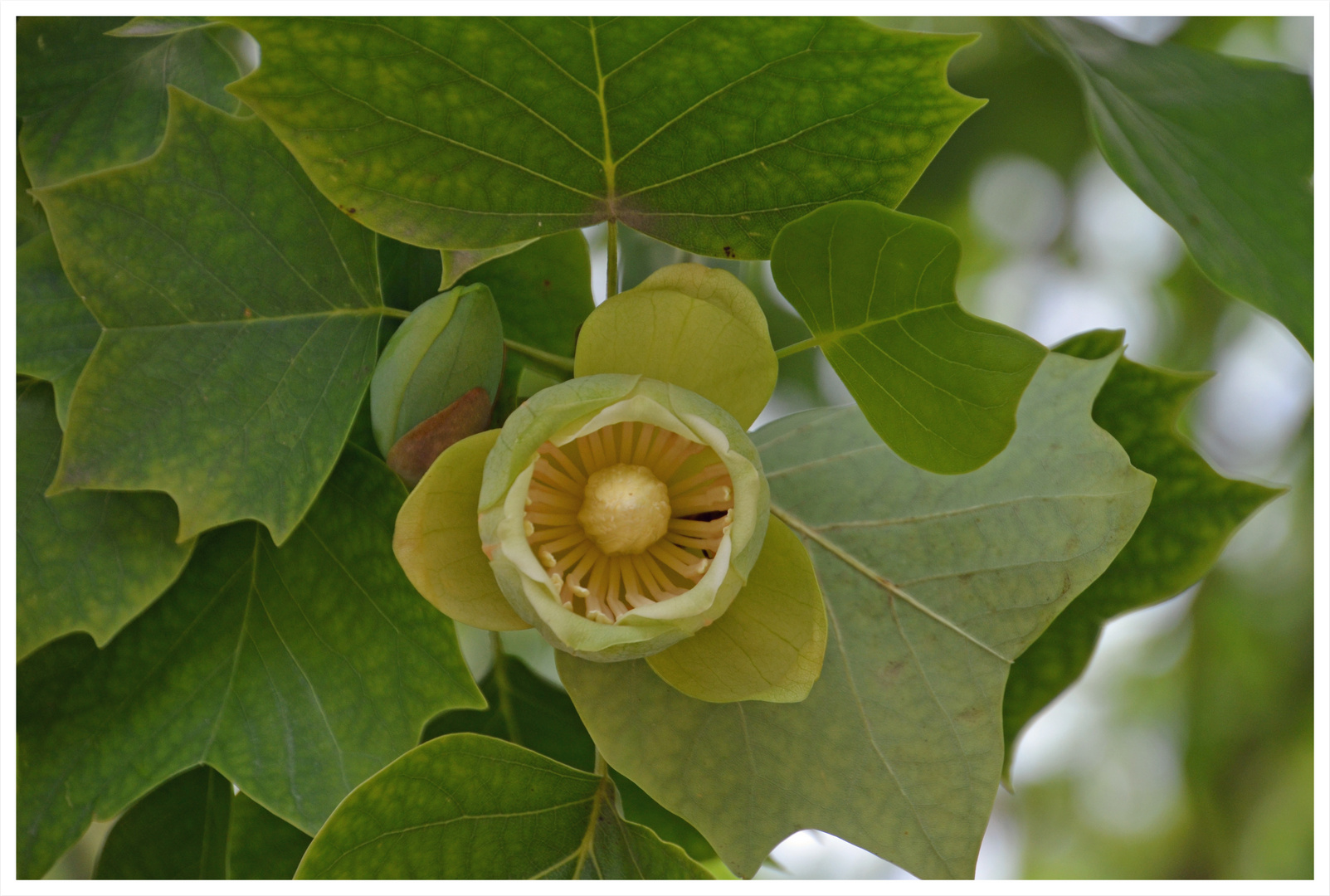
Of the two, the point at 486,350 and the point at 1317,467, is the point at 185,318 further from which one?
the point at 1317,467

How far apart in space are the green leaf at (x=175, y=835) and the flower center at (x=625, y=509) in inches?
15.9

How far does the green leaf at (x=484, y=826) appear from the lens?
502 millimetres

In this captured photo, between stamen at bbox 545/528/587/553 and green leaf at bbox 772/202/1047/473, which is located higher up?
green leaf at bbox 772/202/1047/473

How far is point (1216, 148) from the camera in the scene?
2.32 feet

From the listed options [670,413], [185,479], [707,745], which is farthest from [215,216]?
[707,745]

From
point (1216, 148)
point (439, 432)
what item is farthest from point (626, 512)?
point (1216, 148)

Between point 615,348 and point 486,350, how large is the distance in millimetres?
75

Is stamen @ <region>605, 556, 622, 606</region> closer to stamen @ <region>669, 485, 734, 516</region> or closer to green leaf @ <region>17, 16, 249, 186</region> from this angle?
stamen @ <region>669, 485, 734, 516</region>

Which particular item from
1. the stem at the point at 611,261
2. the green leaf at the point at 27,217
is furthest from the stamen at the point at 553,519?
the green leaf at the point at 27,217

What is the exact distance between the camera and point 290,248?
54 cm

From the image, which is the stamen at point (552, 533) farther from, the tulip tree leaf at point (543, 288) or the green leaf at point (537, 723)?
the green leaf at point (537, 723)

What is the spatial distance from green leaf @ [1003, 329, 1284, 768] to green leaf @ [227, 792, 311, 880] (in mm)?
510

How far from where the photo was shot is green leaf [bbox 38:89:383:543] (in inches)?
19.7

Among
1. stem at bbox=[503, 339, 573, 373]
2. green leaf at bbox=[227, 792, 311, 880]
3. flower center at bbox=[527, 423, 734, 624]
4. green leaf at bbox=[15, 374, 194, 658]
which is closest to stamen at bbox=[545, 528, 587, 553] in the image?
A: flower center at bbox=[527, 423, 734, 624]
